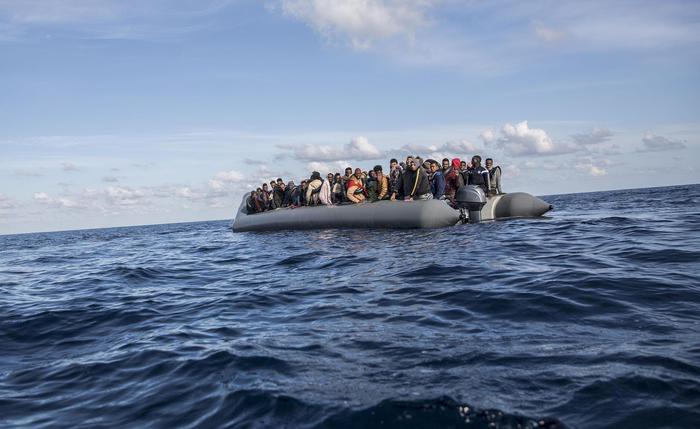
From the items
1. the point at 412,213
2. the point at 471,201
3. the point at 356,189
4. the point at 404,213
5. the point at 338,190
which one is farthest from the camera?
the point at 338,190

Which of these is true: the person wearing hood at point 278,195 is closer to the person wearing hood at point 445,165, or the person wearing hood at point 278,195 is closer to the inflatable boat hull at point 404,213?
the inflatable boat hull at point 404,213

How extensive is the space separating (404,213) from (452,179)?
237cm

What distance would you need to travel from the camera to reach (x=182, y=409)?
12.6 feet

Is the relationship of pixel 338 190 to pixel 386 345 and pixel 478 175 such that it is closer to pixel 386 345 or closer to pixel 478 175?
pixel 478 175

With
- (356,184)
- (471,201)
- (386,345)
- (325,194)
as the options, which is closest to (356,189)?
(356,184)

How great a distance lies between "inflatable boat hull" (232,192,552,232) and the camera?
14.8 meters

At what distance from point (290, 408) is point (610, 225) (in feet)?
41.5

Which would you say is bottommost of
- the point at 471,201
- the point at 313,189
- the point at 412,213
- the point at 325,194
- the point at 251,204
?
the point at 412,213

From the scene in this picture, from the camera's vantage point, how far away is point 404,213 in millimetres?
15188

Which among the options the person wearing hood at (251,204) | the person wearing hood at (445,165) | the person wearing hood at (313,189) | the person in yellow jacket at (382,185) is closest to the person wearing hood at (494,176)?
the person wearing hood at (445,165)

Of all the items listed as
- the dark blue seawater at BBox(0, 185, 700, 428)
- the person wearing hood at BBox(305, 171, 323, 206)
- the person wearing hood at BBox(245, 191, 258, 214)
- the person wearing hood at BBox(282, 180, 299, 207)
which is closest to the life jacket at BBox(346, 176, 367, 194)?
the person wearing hood at BBox(305, 171, 323, 206)

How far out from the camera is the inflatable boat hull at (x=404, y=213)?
14.8 metres

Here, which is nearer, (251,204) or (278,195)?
(278,195)

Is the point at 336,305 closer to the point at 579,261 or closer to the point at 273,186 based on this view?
→ the point at 579,261
